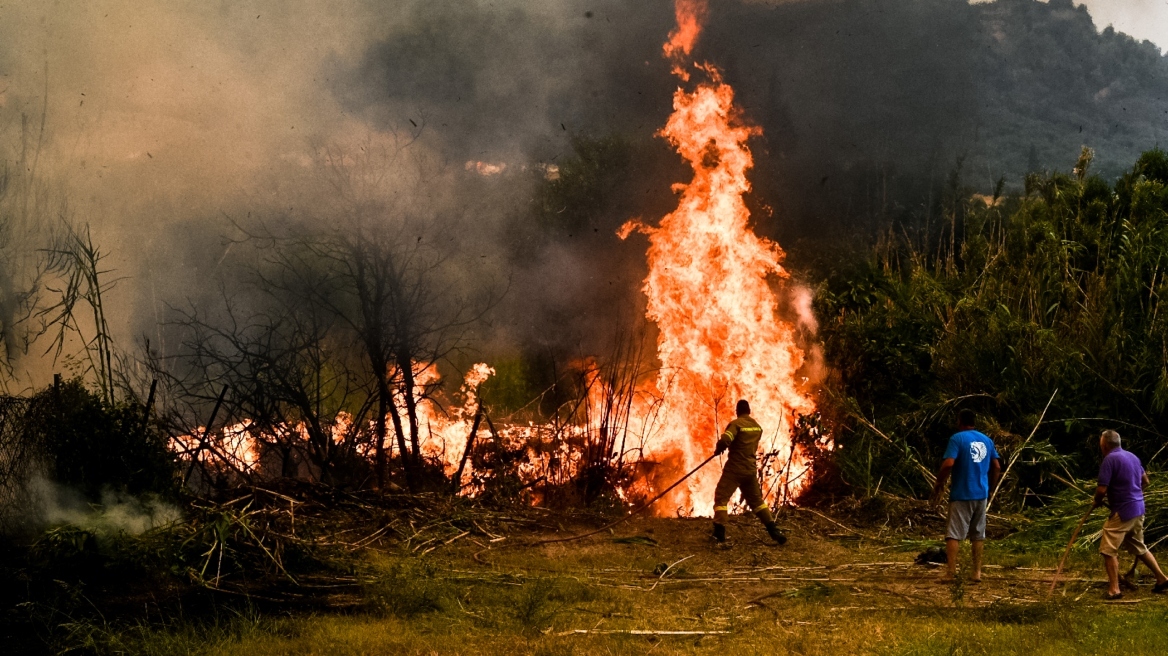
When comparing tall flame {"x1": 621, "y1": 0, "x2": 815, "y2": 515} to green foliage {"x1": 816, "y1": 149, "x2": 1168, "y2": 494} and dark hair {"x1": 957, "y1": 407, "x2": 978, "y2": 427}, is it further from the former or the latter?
dark hair {"x1": 957, "y1": 407, "x2": 978, "y2": 427}

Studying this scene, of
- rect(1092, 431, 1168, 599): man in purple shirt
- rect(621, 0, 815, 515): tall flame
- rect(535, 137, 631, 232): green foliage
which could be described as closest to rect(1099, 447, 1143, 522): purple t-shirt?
rect(1092, 431, 1168, 599): man in purple shirt

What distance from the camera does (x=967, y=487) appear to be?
367 inches

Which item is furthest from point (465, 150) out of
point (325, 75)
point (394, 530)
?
point (394, 530)

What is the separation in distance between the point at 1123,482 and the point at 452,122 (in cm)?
1198

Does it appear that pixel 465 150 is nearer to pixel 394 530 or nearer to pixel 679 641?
pixel 394 530

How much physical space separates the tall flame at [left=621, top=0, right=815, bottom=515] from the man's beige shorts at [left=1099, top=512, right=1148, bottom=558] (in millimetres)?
6379

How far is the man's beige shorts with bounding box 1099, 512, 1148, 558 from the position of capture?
870cm

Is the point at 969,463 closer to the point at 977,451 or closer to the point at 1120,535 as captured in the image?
the point at 977,451

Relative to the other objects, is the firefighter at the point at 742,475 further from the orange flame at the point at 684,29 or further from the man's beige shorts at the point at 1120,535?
the orange flame at the point at 684,29

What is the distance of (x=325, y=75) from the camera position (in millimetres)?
15961

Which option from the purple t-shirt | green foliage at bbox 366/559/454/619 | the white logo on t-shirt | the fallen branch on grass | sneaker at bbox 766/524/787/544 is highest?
the white logo on t-shirt

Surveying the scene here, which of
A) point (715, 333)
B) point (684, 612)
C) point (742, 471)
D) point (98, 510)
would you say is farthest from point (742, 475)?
point (98, 510)

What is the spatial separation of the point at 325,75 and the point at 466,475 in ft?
23.8

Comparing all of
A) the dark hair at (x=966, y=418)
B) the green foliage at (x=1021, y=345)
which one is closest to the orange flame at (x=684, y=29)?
the green foliage at (x=1021, y=345)
